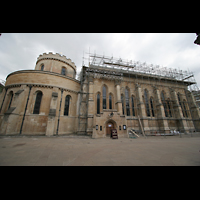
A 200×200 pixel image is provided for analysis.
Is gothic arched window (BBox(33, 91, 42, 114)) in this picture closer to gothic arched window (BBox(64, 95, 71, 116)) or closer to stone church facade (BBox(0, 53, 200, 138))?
stone church facade (BBox(0, 53, 200, 138))

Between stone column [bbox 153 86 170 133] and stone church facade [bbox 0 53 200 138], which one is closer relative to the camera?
stone church facade [bbox 0 53 200 138]

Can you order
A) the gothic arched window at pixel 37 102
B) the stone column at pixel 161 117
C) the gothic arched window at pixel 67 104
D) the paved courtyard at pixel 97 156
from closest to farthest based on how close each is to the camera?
the paved courtyard at pixel 97 156
the gothic arched window at pixel 37 102
the gothic arched window at pixel 67 104
the stone column at pixel 161 117

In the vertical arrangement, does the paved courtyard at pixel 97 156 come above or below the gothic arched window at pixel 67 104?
below

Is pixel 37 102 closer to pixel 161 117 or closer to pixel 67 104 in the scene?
pixel 67 104

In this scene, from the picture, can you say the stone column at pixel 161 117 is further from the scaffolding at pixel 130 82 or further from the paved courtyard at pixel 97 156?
the paved courtyard at pixel 97 156

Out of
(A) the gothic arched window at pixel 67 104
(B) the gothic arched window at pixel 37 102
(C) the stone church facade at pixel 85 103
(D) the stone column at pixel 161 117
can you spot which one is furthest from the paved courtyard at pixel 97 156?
(D) the stone column at pixel 161 117

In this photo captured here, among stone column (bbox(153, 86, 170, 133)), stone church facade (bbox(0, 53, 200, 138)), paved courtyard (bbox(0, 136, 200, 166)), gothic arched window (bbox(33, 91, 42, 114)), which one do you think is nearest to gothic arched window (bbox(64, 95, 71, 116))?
stone church facade (bbox(0, 53, 200, 138))

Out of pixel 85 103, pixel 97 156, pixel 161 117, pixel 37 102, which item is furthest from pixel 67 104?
pixel 161 117

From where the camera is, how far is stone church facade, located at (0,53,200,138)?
541 inches

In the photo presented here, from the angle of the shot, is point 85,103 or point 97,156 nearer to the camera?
point 97,156

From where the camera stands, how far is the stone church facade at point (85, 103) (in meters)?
13.7

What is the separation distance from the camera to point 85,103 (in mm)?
16938
